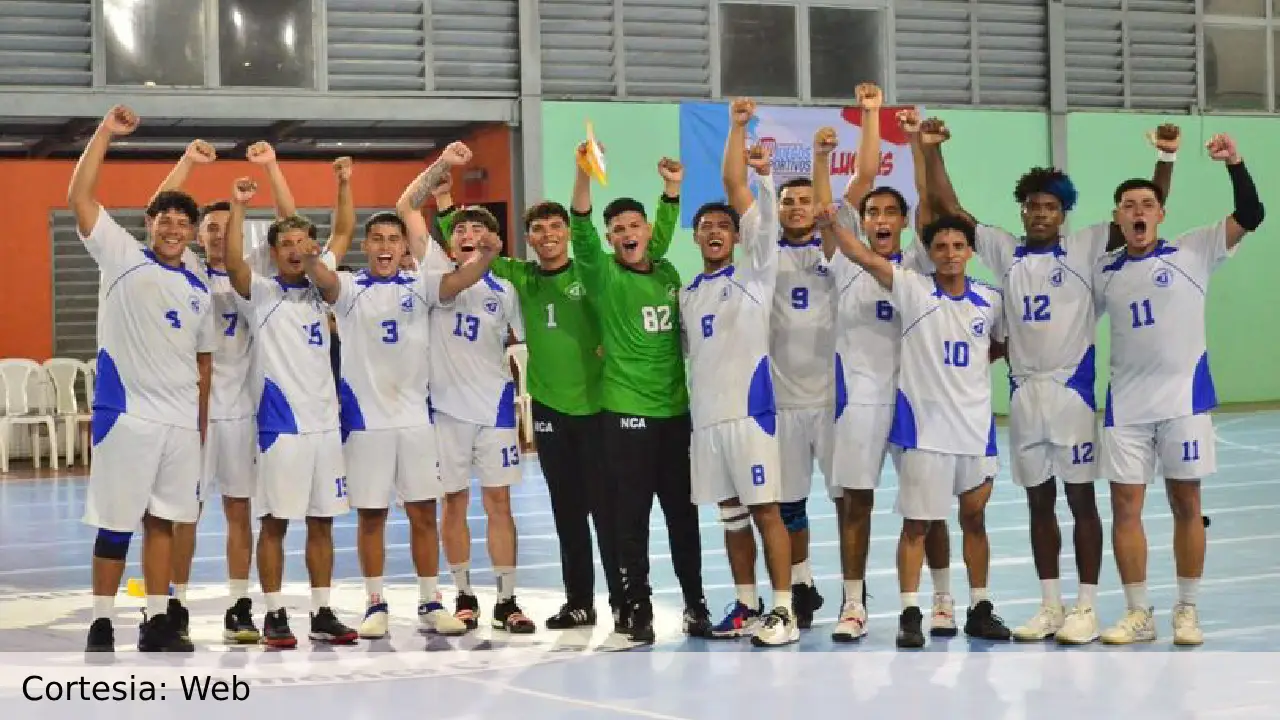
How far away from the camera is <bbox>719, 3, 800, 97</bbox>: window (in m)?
22.8

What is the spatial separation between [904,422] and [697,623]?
1.47 m

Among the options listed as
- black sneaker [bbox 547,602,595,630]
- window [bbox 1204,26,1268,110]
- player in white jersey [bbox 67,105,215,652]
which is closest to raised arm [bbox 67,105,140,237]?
player in white jersey [bbox 67,105,215,652]

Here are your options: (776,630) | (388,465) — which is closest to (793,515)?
(776,630)

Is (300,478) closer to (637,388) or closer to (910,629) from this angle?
(637,388)

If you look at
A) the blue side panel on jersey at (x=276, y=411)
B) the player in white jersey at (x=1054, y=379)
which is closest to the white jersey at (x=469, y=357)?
the blue side panel on jersey at (x=276, y=411)

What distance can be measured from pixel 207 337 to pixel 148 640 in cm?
150

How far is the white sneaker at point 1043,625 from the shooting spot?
854 cm

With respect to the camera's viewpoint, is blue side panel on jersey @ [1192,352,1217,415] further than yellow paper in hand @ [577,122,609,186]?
No

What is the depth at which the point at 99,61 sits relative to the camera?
19.9 meters

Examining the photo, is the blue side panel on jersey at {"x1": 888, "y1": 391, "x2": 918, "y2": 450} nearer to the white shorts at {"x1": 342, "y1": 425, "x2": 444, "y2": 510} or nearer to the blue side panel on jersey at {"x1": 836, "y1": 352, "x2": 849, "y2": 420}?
the blue side panel on jersey at {"x1": 836, "y1": 352, "x2": 849, "y2": 420}

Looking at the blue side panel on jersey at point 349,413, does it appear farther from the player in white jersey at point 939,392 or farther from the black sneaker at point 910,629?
the black sneaker at point 910,629

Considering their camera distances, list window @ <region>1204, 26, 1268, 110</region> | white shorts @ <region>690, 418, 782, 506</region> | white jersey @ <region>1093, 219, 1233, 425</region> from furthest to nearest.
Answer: window @ <region>1204, 26, 1268, 110</region> < white shorts @ <region>690, 418, 782, 506</region> < white jersey @ <region>1093, 219, 1233, 425</region>

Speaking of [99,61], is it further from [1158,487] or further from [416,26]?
[1158,487]

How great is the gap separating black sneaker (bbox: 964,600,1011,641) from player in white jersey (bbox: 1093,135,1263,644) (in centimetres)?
49
